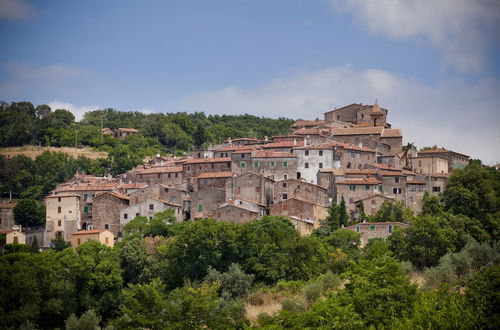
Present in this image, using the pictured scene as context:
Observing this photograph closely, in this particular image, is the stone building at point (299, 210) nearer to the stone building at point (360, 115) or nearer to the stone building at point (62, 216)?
the stone building at point (62, 216)

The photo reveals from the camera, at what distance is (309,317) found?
113ft

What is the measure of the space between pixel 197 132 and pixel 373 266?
187ft

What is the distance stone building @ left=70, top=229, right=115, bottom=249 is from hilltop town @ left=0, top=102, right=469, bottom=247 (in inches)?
5.8

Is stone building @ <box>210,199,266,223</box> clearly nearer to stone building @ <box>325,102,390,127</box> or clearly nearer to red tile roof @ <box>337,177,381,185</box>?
red tile roof @ <box>337,177,381,185</box>

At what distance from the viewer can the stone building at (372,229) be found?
5484cm

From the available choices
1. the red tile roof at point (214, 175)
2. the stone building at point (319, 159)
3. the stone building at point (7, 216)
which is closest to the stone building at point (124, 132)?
the stone building at point (7, 216)

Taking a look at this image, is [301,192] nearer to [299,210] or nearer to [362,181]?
[299,210]

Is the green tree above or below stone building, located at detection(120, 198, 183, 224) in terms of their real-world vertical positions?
below

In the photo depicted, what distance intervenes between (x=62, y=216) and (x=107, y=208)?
451 centimetres

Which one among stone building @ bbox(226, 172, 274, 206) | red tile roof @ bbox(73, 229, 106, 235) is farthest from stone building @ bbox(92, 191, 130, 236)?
stone building @ bbox(226, 172, 274, 206)

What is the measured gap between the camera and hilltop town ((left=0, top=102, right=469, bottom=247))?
59.2 meters

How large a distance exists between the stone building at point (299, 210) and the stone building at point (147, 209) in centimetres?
813

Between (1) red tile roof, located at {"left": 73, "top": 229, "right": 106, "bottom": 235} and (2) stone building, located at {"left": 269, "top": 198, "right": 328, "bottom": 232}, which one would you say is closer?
(2) stone building, located at {"left": 269, "top": 198, "right": 328, "bottom": 232}

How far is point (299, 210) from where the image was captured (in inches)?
2283
